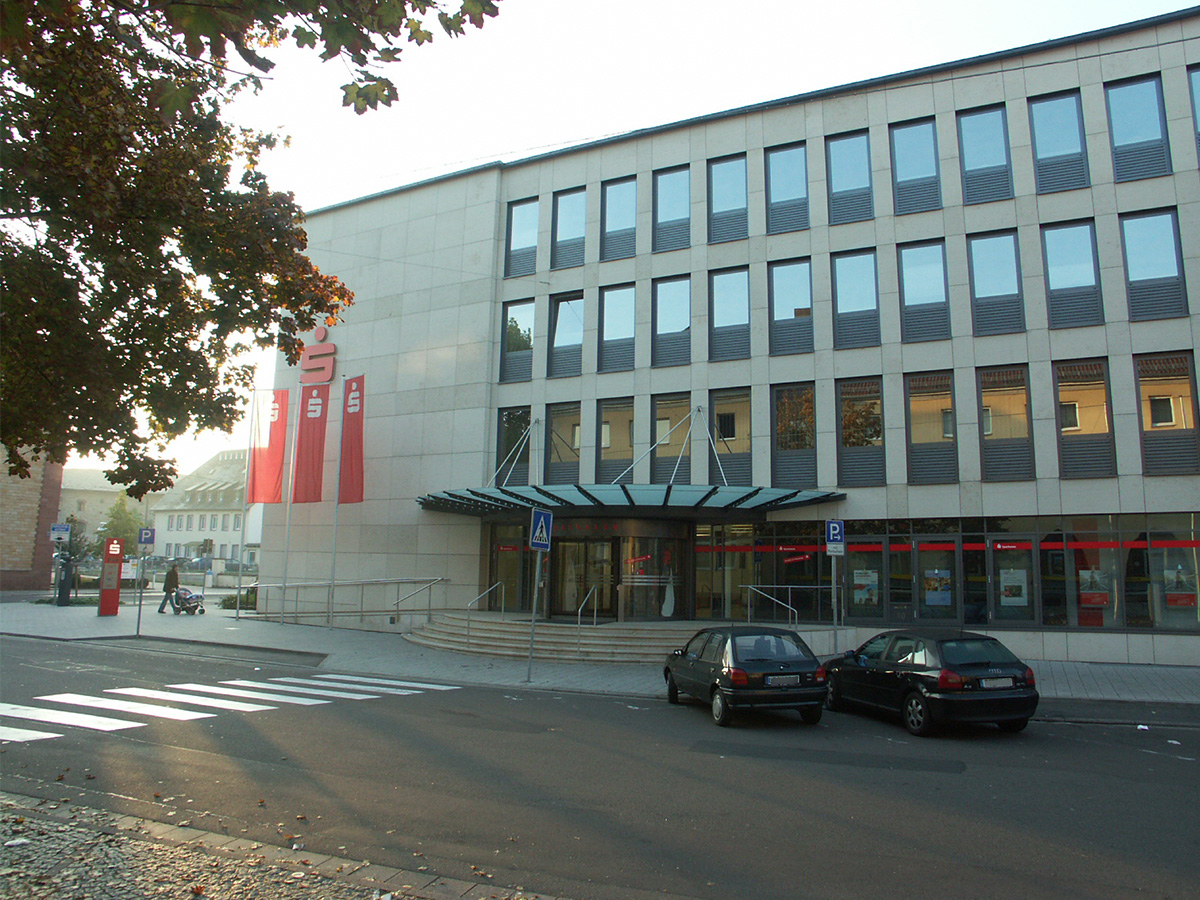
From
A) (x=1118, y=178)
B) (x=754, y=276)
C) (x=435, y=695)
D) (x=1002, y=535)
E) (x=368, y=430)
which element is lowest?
(x=435, y=695)

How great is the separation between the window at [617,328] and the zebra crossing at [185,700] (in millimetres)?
11572

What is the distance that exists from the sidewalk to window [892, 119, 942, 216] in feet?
38.5

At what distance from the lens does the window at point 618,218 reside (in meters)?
24.1

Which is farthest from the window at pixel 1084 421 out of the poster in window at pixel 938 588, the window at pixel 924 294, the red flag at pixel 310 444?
the red flag at pixel 310 444

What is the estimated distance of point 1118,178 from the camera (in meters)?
19.3

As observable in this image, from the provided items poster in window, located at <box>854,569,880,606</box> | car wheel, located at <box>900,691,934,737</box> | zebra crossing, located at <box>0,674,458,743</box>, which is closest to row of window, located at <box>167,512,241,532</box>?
zebra crossing, located at <box>0,674,458,743</box>

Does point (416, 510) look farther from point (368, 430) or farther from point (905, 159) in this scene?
point (905, 159)

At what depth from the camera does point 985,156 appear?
67.8ft

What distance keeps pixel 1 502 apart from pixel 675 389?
3648cm

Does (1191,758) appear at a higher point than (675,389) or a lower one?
lower

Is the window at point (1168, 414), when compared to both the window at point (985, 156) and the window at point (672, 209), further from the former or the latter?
the window at point (672, 209)

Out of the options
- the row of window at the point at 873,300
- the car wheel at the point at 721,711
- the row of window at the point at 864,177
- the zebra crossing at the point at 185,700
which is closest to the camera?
the zebra crossing at the point at 185,700

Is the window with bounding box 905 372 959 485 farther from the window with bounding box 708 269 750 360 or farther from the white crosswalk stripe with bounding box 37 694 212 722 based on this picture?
the white crosswalk stripe with bounding box 37 694 212 722

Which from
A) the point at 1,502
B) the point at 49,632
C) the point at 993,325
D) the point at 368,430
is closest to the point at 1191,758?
the point at 993,325
